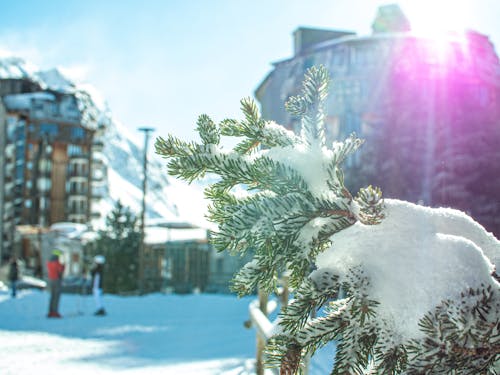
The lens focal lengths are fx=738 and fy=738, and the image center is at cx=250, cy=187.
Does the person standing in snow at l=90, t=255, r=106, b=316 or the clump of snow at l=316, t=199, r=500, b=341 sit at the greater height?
the clump of snow at l=316, t=199, r=500, b=341

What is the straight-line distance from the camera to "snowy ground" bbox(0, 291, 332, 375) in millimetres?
8945

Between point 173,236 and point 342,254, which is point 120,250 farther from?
point 342,254

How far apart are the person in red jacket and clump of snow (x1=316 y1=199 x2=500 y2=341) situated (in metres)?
16.8

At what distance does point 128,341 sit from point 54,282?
553 cm

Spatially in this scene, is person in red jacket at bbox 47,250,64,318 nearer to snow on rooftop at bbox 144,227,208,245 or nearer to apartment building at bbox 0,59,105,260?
snow on rooftop at bbox 144,227,208,245

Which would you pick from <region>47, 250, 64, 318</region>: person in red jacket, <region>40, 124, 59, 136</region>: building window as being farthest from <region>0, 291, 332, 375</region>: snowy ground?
<region>40, 124, 59, 136</region>: building window

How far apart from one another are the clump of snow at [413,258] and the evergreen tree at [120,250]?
3148cm

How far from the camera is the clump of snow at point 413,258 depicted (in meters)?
1.40

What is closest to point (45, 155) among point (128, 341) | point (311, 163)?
point (128, 341)

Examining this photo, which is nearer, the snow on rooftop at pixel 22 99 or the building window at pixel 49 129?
the snow on rooftop at pixel 22 99

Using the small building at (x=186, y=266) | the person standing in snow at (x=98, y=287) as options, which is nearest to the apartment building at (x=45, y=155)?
the small building at (x=186, y=266)

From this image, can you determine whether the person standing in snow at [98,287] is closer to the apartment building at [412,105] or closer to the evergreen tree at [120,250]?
the evergreen tree at [120,250]

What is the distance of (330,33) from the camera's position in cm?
4712

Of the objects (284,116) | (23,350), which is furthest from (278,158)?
(284,116)
